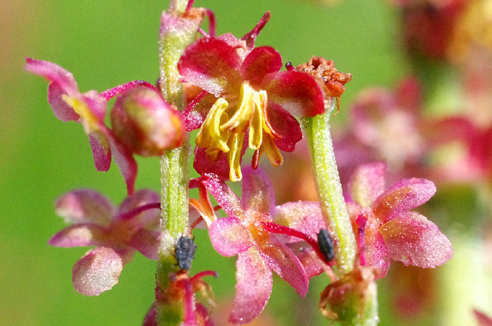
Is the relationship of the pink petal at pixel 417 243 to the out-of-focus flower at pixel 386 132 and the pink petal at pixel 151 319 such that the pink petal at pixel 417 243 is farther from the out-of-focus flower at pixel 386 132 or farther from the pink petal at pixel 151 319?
the out-of-focus flower at pixel 386 132

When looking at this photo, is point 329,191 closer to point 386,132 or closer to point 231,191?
point 231,191

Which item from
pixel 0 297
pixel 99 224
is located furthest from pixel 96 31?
pixel 99 224

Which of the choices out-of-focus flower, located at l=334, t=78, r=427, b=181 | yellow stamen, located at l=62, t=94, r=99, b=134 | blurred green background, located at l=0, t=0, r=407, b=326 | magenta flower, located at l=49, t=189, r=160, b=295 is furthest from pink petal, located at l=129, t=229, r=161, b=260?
blurred green background, located at l=0, t=0, r=407, b=326

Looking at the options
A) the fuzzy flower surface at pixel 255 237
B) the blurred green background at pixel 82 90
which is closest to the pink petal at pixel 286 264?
the fuzzy flower surface at pixel 255 237

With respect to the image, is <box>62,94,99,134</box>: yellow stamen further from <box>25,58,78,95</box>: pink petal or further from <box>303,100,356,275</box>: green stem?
<box>303,100,356,275</box>: green stem

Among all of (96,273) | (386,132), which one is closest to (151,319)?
(96,273)
